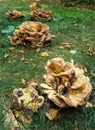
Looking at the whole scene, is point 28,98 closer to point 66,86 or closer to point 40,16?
point 66,86

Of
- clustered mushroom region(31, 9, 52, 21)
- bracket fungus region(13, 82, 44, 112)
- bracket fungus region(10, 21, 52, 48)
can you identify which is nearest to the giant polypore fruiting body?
bracket fungus region(13, 82, 44, 112)

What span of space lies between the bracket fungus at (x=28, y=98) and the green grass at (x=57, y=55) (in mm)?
88

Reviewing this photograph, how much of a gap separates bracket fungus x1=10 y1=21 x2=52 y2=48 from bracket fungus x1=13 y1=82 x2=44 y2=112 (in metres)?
1.41

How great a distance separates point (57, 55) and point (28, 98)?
1.42m

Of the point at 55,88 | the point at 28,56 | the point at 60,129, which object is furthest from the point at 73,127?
the point at 28,56

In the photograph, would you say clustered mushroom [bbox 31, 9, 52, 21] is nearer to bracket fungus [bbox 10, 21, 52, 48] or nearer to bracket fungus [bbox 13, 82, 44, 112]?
bracket fungus [bbox 10, 21, 52, 48]

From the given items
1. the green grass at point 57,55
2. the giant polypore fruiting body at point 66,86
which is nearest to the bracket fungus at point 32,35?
the green grass at point 57,55

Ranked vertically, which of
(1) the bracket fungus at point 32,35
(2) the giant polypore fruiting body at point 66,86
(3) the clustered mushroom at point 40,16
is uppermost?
(2) the giant polypore fruiting body at point 66,86

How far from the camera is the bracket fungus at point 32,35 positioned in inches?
219

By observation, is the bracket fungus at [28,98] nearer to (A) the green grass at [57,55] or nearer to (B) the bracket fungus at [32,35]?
(A) the green grass at [57,55]

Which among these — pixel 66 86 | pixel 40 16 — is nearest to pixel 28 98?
pixel 66 86

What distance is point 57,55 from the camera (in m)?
5.50

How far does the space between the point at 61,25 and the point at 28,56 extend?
5.44 ft

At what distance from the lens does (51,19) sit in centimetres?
715
